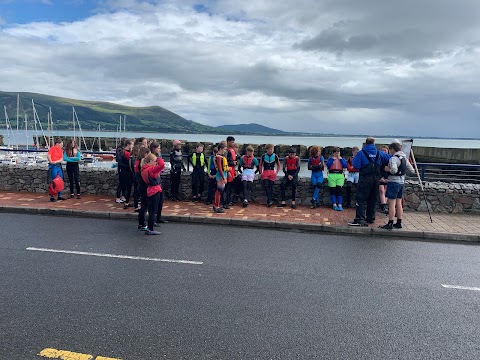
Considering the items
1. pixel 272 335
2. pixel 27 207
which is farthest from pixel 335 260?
pixel 27 207

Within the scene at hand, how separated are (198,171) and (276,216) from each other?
3052 millimetres

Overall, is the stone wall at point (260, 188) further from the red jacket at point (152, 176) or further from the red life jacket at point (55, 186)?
the red jacket at point (152, 176)

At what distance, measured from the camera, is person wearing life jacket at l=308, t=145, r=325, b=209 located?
35.0 feet

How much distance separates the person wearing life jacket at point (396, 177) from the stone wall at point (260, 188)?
2.11m

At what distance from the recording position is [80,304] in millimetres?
4340

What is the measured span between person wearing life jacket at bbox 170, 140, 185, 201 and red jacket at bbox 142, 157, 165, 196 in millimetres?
3304

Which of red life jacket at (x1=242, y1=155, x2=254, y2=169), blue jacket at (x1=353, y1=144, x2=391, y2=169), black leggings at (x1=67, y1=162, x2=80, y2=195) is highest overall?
blue jacket at (x1=353, y1=144, x2=391, y2=169)

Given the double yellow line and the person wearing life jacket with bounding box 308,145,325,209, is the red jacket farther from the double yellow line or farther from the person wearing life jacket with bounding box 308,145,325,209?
the double yellow line

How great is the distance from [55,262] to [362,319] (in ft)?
15.0

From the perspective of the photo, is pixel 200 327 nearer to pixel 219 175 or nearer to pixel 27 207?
pixel 219 175

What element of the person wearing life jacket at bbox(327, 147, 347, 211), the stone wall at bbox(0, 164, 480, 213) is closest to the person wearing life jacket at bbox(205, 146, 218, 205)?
the stone wall at bbox(0, 164, 480, 213)

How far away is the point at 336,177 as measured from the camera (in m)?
10.4

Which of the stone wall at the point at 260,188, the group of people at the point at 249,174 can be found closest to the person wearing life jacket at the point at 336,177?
the group of people at the point at 249,174

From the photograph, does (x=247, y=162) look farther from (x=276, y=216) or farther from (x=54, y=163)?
(x=54, y=163)
